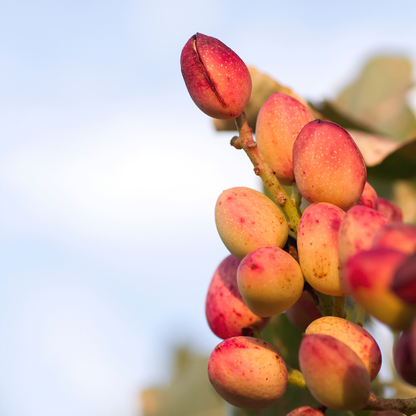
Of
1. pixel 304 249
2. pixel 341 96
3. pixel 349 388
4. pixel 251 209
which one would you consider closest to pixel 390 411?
pixel 349 388

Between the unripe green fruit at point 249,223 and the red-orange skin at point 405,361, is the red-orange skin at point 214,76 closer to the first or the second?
the unripe green fruit at point 249,223

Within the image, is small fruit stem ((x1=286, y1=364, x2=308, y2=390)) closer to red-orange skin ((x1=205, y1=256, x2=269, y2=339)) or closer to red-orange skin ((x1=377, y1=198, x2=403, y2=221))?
red-orange skin ((x1=205, y1=256, x2=269, y2=339))

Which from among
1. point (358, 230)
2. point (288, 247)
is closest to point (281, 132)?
point (288, 247)

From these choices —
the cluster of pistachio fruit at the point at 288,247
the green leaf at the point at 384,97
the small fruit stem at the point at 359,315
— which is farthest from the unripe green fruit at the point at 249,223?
the green leaf at the point at 384,97

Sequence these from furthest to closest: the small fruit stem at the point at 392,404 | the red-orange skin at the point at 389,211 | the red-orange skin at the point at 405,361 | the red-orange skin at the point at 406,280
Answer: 1. the red-orange skin at the point at 389,211
2. the small fruit stem at the point at 392,404
3. the red-orange skin at the point at 405,361
4. the red-orange skin at the point at 406,280

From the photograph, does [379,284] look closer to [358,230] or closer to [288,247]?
[358,230]

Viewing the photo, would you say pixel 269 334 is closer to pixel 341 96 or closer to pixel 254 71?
pixel 254 71

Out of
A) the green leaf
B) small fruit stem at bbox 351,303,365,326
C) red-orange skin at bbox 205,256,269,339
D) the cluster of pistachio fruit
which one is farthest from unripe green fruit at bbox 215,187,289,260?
the green leaf
